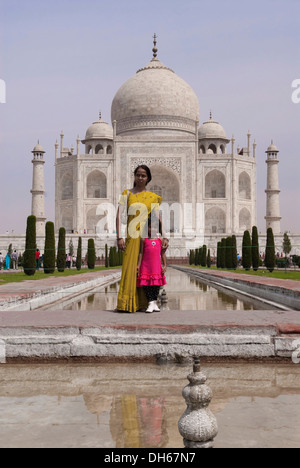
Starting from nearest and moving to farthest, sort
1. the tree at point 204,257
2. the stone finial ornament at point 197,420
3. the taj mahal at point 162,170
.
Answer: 1. the stone finial ornament at point 197,420
2. the tree at point 204,257
3. the taj mahal at point 162,170

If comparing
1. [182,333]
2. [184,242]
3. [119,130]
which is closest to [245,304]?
[182,333]

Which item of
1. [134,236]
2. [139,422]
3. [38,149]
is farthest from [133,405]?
[38,149]

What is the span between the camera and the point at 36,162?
35094 millimetres

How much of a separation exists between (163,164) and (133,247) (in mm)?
30982

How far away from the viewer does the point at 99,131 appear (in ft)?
124

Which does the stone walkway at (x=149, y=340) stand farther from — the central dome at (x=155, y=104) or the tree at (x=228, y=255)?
the central dome at (x=155, y=104)

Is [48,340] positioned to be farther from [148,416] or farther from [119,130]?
[119,130]

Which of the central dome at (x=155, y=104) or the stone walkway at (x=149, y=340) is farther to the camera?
the central dome at (x=155, y=104)

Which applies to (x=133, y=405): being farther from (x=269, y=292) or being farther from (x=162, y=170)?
(x=162, y=170)

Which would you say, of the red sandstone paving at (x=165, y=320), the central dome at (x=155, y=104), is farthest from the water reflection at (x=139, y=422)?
the central dome at (x=155, y=104)

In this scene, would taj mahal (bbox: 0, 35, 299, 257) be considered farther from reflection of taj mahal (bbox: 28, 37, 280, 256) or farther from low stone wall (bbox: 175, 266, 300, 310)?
low stone wall (bbox: 175, 266, 300, 310)

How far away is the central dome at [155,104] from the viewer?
119ft

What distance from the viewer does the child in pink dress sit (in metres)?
3.67
